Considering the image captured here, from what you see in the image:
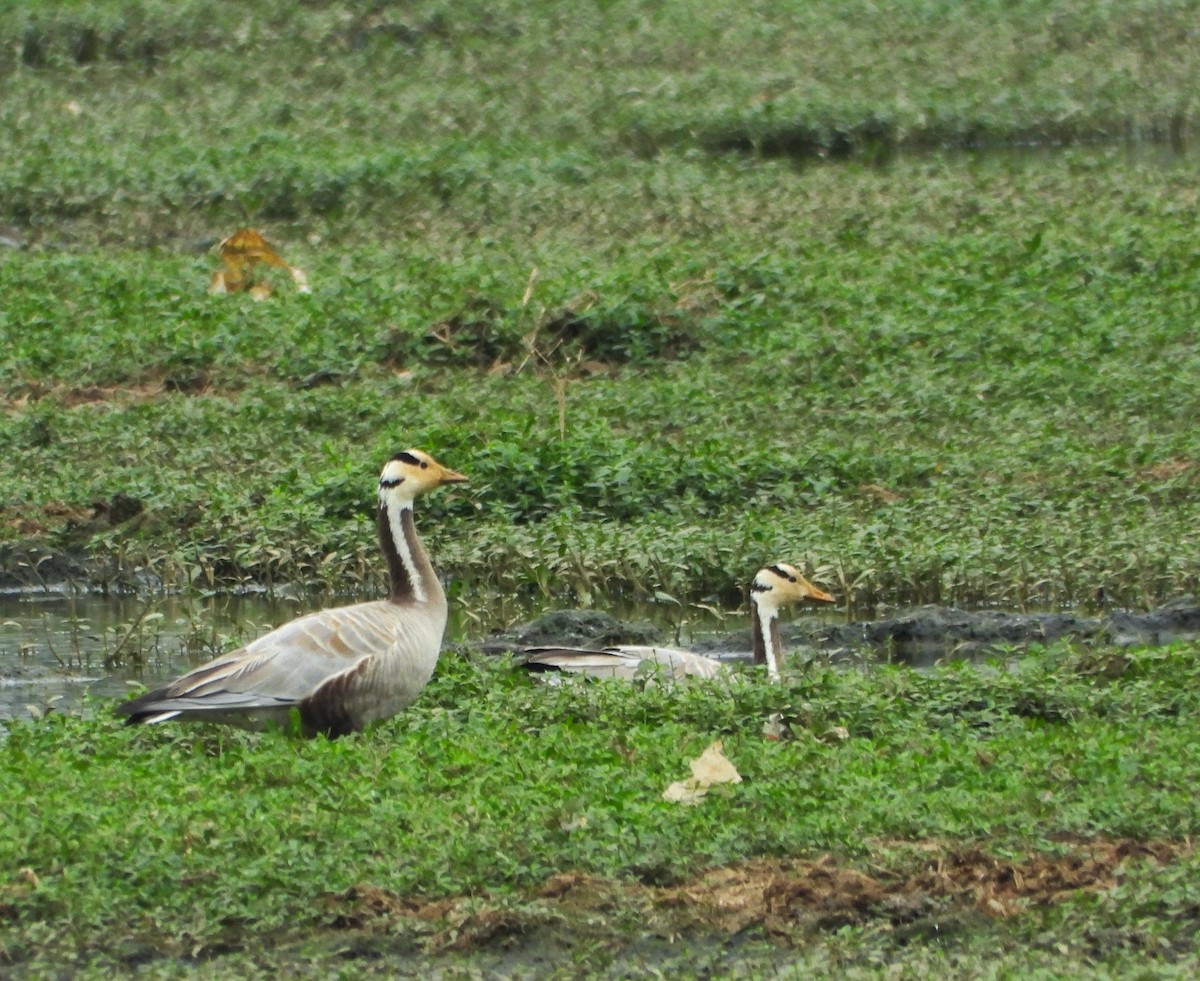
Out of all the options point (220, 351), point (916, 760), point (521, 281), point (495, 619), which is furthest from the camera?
point (521, 281)

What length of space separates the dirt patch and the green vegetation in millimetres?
22

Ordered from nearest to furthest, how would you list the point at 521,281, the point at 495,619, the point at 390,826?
the point at 390,826
the point at 495,619
the point at 521,281

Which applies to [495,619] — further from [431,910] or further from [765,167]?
[765,167]

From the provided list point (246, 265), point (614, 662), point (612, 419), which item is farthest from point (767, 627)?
point (246, 265)

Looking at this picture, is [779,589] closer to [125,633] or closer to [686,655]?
[686,655]

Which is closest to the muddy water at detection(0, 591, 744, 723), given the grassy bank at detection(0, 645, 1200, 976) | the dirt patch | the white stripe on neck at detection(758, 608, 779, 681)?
the white stripe on neck at detection(758, 608, 779, 681)

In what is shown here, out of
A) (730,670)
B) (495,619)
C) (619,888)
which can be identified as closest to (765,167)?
(495,619)

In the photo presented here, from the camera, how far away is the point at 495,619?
1153cm

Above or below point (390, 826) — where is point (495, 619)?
below

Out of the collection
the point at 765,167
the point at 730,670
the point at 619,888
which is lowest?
the point at 765,167

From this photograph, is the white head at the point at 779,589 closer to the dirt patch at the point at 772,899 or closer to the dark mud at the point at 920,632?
the dark mud at the point at 920,632

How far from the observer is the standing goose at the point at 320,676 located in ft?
27.2

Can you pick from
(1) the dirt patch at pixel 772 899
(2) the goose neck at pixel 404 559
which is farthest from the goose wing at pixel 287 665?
(1) the dirt patch at pixel 772 899

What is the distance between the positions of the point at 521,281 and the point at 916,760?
9.15m
